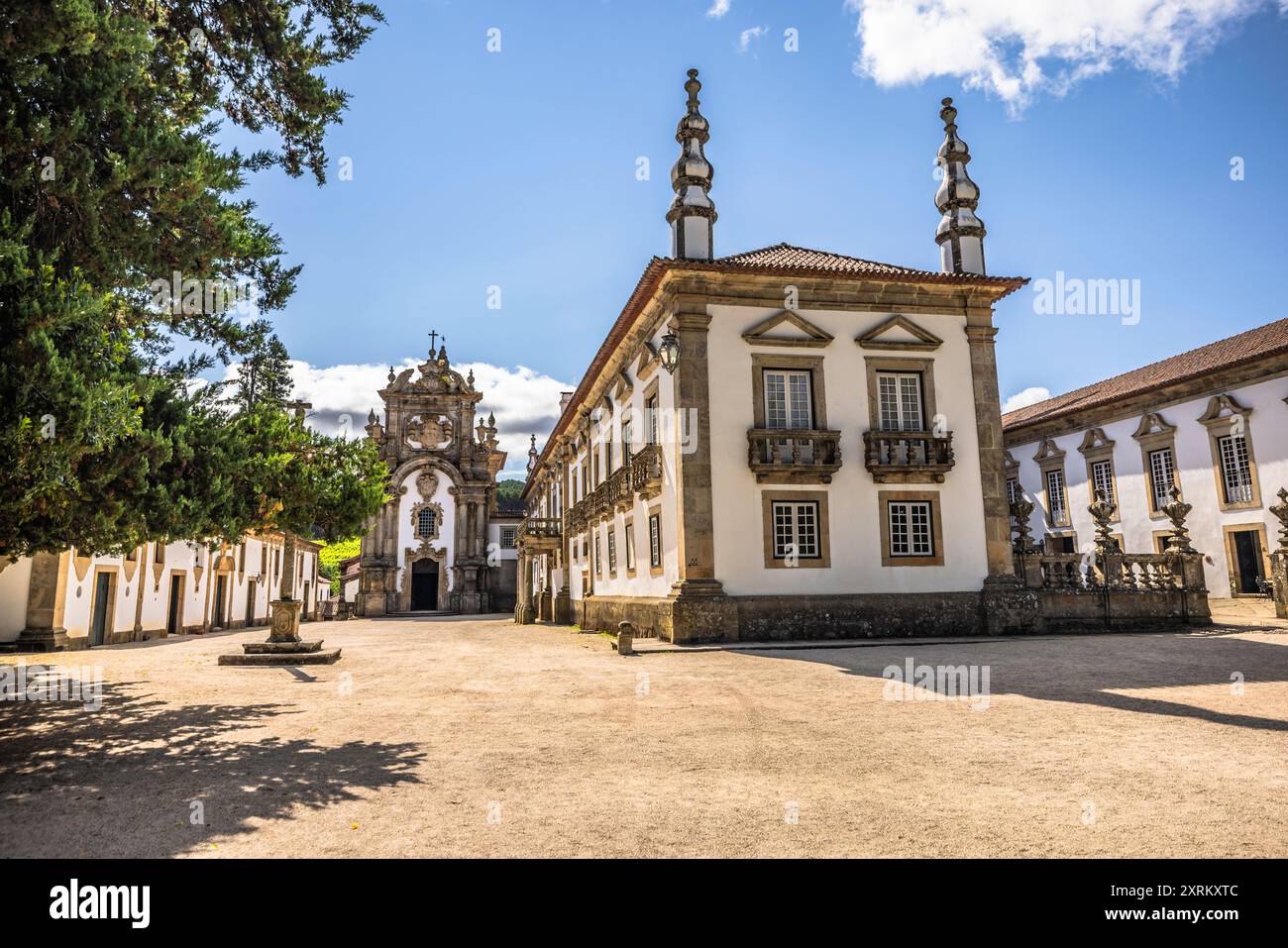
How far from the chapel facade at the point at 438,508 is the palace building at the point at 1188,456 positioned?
1251 inches

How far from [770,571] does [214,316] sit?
11.9 metres

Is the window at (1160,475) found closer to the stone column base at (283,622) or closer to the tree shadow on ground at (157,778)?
the stone column base at (283,622)

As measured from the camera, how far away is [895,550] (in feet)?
57.0

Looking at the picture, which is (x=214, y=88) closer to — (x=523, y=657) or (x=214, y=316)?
(x=214, y=316)

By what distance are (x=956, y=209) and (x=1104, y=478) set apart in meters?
15.6

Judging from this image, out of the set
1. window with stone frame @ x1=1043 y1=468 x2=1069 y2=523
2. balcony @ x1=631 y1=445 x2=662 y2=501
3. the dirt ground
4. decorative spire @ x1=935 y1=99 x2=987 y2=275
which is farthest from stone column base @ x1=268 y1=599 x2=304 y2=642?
window with stone frame @ x1=1043 y1=468 x2=1069 y2=523

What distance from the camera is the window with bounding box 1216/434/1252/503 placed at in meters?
24.4

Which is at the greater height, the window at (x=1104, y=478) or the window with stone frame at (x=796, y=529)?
the window at (x=1104, y=478)

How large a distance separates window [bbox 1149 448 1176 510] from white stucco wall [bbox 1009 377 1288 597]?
295mm

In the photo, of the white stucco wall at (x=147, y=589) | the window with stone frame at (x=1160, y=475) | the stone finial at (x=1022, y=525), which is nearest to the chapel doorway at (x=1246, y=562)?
the window with stone frame at (x=1160, y=475)

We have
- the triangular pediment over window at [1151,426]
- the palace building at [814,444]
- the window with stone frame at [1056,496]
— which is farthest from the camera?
the window with stone frame at [1056,496]

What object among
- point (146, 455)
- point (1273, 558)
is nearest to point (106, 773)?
point (146, 455)

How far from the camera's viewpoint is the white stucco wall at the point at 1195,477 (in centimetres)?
2344

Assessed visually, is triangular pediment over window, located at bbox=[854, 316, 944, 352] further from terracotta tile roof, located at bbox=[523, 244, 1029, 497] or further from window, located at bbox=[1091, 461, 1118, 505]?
window, located at bbox=[1091, 461, 1118, 505]
